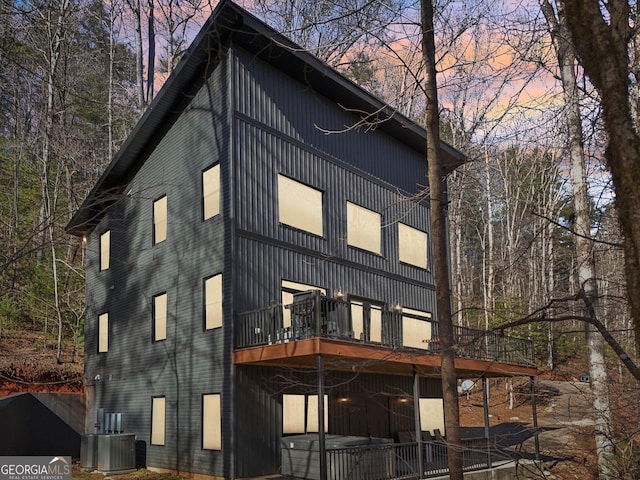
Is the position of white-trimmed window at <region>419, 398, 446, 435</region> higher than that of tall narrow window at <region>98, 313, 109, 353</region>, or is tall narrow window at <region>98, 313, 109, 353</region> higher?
tall narrow window at <region>98, 313, 109, 353</region>

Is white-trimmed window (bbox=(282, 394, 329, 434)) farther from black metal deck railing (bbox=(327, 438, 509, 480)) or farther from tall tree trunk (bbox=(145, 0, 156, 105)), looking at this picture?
tall tree trunk (bbox=(145, 0, 156, 105))

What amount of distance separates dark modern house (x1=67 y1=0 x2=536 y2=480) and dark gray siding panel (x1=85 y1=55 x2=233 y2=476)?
0.06 m

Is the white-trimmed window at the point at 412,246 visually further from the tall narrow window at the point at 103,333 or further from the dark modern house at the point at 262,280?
the tall narrow window at the point at 103,333

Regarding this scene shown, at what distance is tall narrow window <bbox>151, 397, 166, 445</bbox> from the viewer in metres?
16.8

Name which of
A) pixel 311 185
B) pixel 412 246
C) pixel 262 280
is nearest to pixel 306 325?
pixel 262 280

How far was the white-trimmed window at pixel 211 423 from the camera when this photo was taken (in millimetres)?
14469

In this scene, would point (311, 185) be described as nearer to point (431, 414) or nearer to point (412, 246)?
point (412, 246)

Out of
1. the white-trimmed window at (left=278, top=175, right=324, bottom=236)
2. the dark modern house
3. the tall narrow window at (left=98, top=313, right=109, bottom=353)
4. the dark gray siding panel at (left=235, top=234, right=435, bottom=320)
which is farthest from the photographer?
the tall narrow window at (left=98, top=313, right=109, bottom=353)

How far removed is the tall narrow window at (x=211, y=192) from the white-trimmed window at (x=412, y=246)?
6.89 m

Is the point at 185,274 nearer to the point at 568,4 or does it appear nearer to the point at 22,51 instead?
the point at 568,4

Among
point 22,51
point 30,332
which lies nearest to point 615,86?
point 30,332

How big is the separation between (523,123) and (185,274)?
10673mm

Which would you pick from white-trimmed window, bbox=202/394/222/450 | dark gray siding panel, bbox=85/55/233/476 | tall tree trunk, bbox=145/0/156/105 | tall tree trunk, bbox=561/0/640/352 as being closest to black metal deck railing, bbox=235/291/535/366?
dark gray siding panel, bbox=85/55/233/476

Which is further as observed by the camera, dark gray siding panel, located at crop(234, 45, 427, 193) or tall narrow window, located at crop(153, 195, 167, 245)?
tall narrow window, located at crop(153, 195, 167, 245)
